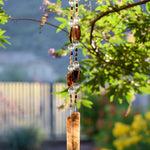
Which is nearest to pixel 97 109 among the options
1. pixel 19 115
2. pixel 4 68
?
pixel 19 115

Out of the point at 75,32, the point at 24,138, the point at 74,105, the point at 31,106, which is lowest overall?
the point at 24,138

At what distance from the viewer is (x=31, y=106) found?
23.6 feet

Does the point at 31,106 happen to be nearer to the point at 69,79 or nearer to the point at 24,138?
the point at 24,138

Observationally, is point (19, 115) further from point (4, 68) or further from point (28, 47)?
point (28, 47)

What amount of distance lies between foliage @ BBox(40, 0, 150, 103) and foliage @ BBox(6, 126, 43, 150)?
4213mm

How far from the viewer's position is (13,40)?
15.5m

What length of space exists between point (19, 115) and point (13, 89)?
74 cm

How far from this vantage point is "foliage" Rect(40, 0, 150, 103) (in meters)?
1.50

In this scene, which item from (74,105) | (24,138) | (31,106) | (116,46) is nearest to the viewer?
(74,105)

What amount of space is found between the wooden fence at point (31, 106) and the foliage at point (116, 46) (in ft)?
17.4

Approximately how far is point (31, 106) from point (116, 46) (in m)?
5.88

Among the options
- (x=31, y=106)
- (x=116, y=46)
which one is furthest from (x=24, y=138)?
(x=116, y=46)

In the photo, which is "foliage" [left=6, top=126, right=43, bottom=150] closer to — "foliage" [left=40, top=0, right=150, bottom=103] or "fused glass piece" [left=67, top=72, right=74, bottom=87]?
"foliage" [left=40, top=0, right=150, bottom=103]

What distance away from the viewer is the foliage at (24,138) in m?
5.58
